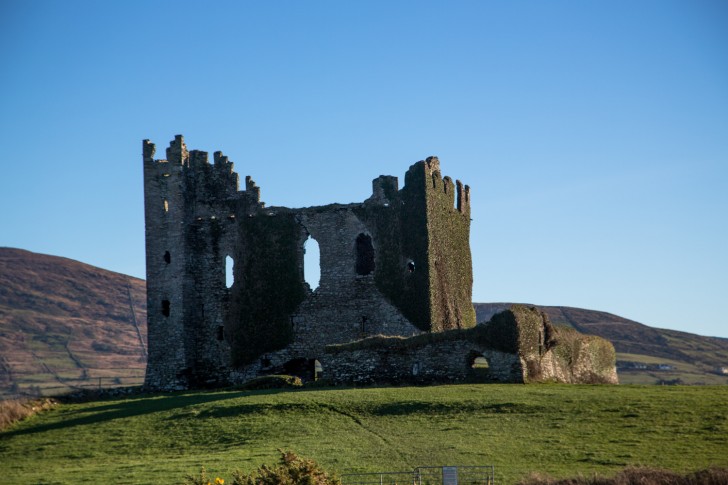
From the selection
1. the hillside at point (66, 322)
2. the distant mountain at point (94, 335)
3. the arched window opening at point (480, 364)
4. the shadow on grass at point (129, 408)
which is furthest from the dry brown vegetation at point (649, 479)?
the hillside at point (66, 322)

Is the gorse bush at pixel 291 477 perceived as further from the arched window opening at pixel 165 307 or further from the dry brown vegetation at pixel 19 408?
the arched window opening at pixel 165 307

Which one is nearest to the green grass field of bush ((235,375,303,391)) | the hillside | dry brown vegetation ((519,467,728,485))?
dry brown vegetation ((519,467,728,485))

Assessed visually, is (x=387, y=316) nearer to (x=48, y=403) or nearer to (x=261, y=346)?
(x=261, y=346)

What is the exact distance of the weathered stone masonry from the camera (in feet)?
162

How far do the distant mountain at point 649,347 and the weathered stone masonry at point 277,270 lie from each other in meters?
41.4

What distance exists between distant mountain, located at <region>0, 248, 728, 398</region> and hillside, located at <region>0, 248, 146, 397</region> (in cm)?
12

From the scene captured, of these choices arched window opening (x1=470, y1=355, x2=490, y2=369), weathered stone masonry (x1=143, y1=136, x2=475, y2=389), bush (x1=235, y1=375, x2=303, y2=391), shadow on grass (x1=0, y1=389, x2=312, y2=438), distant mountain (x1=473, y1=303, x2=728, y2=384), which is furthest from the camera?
distant mountain (x1=473, y1=303, x2=728, y2=384)

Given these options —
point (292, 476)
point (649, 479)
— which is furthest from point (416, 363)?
point (292, 476)

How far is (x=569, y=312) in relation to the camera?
103 m

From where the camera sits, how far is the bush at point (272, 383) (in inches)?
1777

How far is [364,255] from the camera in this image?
51.2 meters

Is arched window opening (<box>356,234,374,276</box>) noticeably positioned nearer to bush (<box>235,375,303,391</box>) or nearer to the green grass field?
bush (<box>235,375,303,391</box>)

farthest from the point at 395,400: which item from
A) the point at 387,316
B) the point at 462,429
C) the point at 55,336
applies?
the point at 55,336

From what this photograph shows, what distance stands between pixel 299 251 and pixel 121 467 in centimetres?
2047
